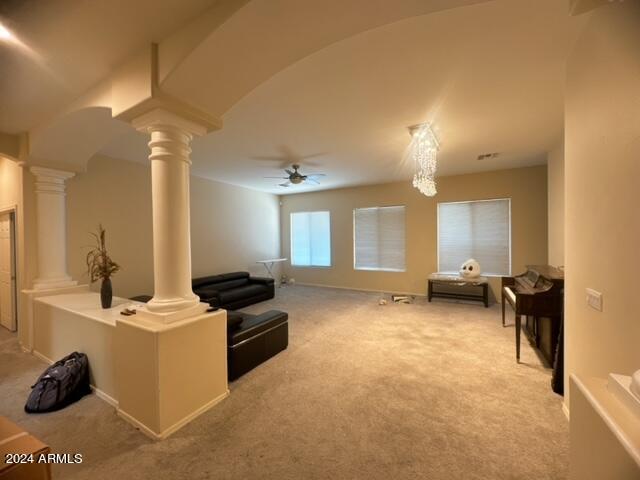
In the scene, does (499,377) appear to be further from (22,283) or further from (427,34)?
(22,283)

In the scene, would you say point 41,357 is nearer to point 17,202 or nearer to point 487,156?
point 17,202

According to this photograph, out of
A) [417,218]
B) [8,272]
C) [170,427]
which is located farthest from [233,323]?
[417,218]

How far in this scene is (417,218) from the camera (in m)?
5.88

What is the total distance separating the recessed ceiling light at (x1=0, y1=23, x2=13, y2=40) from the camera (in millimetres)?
1516

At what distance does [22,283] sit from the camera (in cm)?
325

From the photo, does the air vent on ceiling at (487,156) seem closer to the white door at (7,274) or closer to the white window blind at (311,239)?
the white window blind at (311,239)

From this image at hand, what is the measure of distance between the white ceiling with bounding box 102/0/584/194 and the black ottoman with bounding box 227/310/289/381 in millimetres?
2243

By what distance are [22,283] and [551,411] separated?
5742mm

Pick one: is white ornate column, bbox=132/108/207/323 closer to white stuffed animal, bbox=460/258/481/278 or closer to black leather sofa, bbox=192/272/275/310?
black leather sofa, bbox=192/272/275/310

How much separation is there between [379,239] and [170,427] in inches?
215

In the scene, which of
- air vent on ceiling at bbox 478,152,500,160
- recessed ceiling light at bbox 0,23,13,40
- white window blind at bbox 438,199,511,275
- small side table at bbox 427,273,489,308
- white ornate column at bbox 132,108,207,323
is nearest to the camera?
recessed ceiling light at bbox 0,23,13,40

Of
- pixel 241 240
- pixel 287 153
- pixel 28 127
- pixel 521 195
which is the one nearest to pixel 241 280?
pixel 241 240

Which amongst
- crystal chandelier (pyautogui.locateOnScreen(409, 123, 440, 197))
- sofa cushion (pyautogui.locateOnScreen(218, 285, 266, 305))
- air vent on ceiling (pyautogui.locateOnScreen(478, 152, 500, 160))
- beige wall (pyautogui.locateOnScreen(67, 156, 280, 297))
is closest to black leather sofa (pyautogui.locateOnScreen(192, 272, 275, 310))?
sofa cushion (pyautogui.locateOnScreen(218, 285, 266, 305))

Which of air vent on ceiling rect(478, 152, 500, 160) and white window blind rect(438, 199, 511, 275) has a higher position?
air vent on ceiling rect(478, 152, 500, 160)
